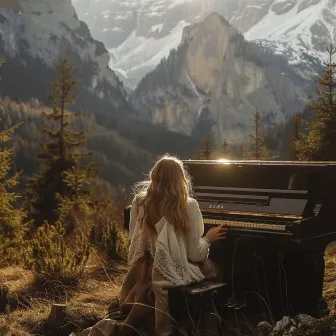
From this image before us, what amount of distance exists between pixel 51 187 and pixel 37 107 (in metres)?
161

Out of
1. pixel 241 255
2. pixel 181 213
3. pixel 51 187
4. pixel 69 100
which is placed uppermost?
pixel 69 100

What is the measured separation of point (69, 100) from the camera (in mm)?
36969

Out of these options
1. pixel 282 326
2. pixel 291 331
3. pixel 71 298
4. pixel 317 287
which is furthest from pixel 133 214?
pixel 71 298

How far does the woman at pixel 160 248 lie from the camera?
5.48 meters

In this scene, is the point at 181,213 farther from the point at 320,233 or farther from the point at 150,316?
the point at 320,233

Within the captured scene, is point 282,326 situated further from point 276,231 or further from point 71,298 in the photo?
point 71,298

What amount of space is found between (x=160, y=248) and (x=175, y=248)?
5.6 inches

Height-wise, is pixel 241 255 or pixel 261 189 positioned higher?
pixel 261 189

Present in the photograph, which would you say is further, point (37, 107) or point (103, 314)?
point (37, 107)

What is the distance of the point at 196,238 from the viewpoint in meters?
5.61

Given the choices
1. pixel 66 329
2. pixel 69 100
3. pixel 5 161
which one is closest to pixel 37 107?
pixel 69 100

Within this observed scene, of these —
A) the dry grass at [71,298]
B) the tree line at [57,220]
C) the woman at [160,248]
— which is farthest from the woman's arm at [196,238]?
the tree line at [57,220]

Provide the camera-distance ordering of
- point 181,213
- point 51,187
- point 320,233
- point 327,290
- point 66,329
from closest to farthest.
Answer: point 181,213 < point 320,233 < point 66,329 < point 327,290 < point 51,187

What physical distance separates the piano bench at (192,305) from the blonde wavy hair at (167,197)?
0.55 m
